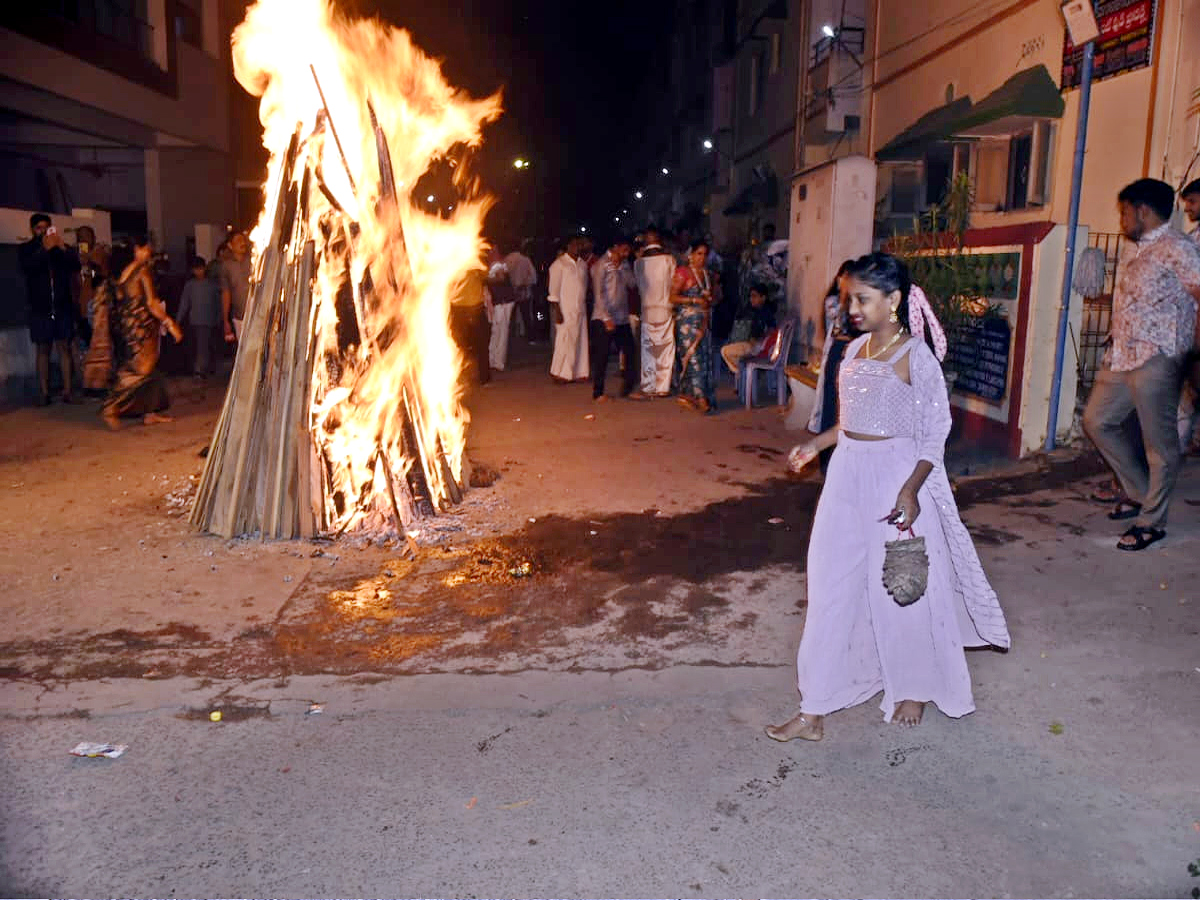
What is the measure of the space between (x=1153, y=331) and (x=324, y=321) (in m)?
4.95

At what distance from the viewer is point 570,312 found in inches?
535

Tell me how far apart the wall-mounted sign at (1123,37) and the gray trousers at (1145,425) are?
5.33m

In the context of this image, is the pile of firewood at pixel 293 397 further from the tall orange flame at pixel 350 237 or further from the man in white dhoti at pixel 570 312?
the man in white dhoti at pixel 570 312

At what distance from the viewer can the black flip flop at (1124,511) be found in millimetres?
6370

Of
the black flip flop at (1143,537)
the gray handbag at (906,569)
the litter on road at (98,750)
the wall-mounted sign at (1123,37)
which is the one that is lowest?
the litter on road at (98,750)

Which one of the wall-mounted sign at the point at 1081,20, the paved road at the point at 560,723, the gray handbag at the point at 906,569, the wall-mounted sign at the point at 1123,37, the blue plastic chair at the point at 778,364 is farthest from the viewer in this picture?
the blue plastic chair at the point at 778,364

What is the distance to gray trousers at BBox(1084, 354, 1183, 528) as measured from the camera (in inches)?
222

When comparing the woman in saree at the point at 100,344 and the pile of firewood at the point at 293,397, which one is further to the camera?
the woman in saree at the point at 100,344

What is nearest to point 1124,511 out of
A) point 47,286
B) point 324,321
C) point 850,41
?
point 324,321

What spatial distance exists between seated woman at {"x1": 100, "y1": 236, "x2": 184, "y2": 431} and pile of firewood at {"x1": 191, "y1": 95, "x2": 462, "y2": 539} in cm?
446

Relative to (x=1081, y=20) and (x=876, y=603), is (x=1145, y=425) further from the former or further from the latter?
(x=1081, y=20)

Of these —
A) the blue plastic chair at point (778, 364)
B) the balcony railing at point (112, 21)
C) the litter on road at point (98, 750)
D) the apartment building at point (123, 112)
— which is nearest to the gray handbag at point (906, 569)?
the litter on road at point (98, 750)

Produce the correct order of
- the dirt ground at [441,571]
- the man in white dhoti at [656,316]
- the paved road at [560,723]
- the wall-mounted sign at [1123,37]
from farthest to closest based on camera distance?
1. the man in white dhoti at [656,316]
2. the wall-mounted sign at [1123,37]
3. the dirt ground at [441,571]
4. the paved road at [560,723]

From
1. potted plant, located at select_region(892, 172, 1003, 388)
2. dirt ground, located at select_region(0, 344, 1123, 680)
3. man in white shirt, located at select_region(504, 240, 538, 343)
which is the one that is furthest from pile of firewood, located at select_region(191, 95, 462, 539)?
man in white shirt, located at select_region(504, 240, 538, 343)
